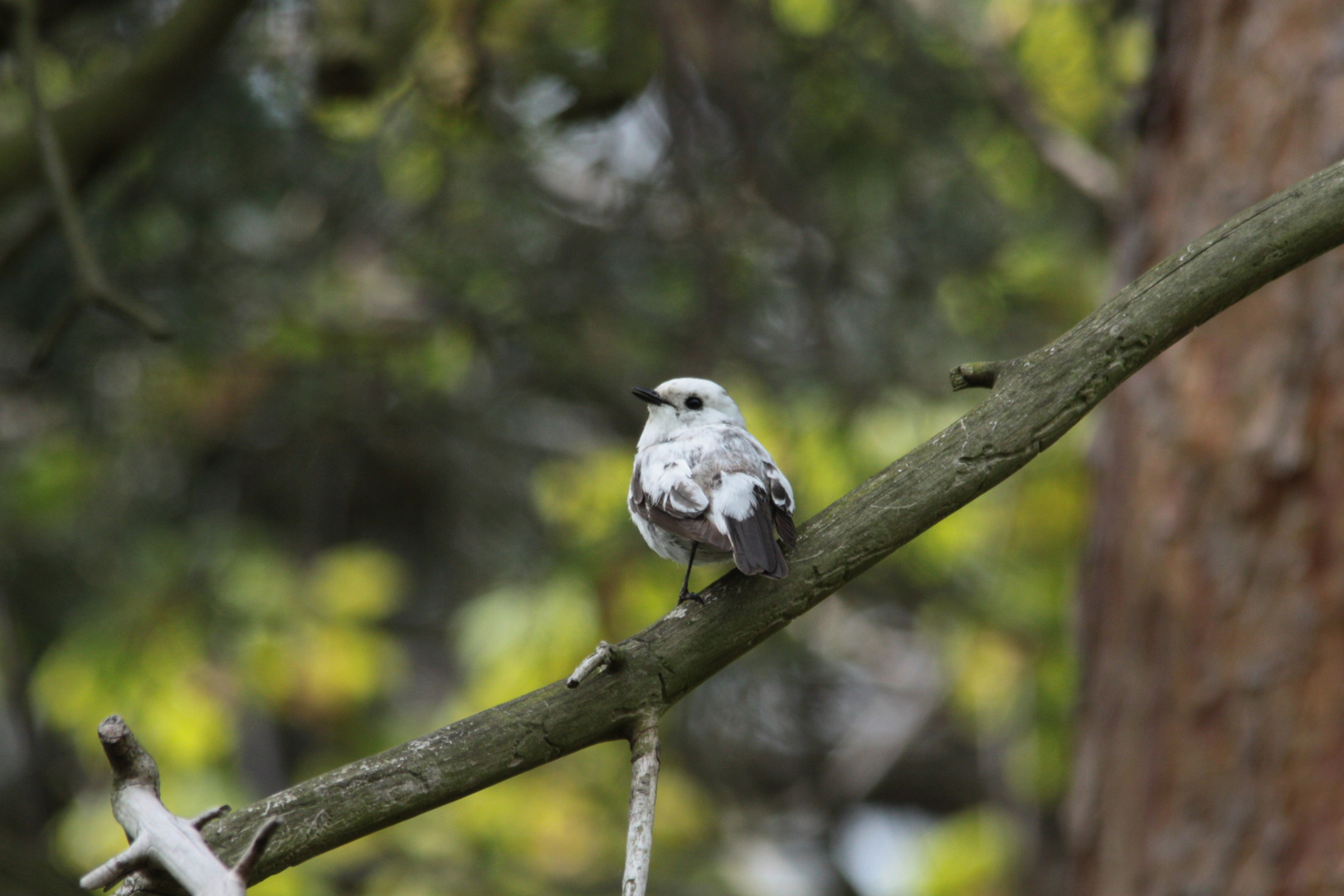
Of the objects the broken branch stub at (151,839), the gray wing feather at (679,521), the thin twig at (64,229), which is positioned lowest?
the broken branch stub at (151,839)

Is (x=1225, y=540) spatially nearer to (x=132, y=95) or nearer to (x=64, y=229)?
(x=64, y=229)

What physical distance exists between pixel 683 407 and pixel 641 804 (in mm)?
1408

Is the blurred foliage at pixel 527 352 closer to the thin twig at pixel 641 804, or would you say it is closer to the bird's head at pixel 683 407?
the bird's head at pixel 683 407

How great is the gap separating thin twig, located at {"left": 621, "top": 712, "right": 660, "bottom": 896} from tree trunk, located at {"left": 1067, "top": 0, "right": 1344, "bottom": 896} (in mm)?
2543

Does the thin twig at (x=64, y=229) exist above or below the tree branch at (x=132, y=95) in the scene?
below

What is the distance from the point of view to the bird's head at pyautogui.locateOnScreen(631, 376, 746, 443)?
291cm

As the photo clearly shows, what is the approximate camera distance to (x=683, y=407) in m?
2.94

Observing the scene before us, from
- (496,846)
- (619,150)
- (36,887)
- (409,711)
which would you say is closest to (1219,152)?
(619,150)

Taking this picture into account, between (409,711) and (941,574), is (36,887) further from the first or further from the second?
(409,711)

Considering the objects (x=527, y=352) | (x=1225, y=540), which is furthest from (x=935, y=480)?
(x=527, y=352)

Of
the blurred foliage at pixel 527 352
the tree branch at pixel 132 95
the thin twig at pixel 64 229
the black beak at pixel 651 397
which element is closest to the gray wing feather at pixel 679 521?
the black beak at pixel 651 397

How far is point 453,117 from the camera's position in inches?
179

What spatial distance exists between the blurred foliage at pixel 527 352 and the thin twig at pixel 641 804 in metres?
2.63

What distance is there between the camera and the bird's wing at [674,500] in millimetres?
2287
